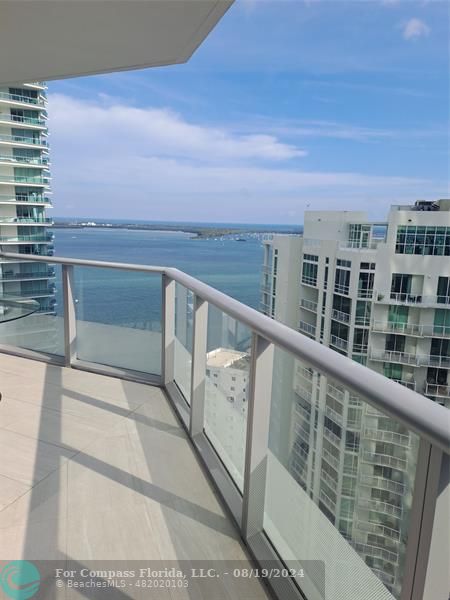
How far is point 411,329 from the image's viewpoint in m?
6.47

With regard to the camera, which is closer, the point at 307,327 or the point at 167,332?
the point at 167,332

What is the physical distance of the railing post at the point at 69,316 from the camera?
374cm

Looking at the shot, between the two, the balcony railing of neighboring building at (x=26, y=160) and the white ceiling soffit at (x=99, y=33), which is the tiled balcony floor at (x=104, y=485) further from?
the balcony railing of neighboring building at (x=26, y=160)

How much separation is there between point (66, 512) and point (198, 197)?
64.3 feet

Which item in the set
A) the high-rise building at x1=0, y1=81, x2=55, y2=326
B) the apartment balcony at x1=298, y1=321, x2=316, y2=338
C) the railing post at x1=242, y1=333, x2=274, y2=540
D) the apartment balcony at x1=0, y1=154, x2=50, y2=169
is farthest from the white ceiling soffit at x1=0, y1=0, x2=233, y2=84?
the apartment balcony at x1=298, y1=321, x2=316, y2=338

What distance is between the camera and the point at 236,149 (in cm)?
2761

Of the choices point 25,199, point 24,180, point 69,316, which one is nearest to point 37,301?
point 69,316

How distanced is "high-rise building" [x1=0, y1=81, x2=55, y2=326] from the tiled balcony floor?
2.82 meters

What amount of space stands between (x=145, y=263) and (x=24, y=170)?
199 inches

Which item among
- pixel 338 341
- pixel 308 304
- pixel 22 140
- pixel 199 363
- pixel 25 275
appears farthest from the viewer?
pixel 22 140

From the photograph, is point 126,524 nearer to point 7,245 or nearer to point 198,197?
point 7,245

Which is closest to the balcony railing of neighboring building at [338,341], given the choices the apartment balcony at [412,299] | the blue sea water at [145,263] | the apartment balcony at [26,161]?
the apartment balcony at [412,299]

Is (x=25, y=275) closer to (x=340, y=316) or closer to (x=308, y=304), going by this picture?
(x=308, y=304)

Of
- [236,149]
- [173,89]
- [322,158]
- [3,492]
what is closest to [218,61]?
[173,89]
